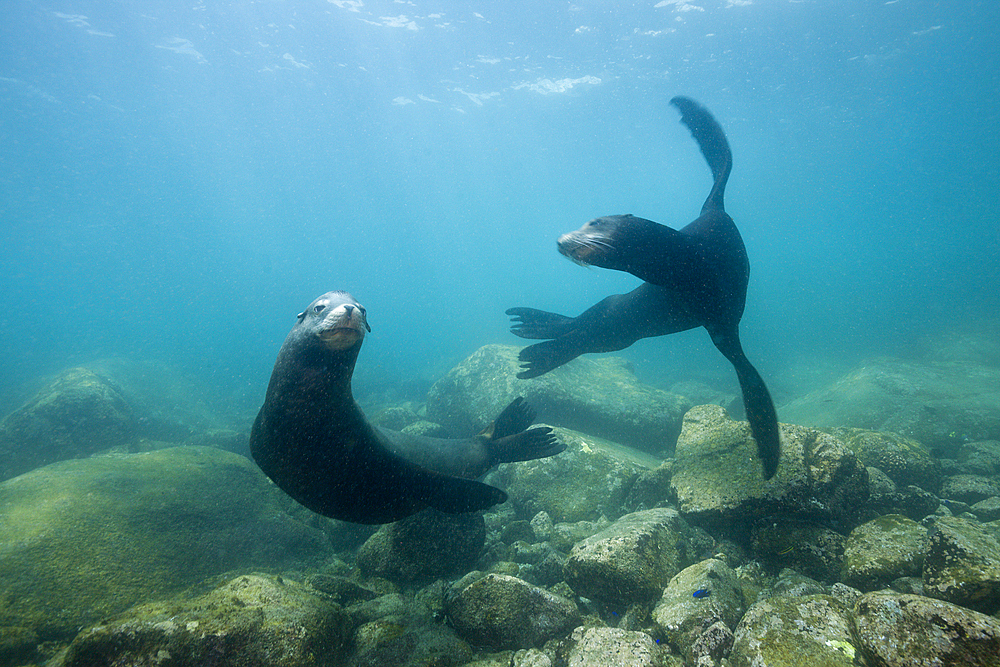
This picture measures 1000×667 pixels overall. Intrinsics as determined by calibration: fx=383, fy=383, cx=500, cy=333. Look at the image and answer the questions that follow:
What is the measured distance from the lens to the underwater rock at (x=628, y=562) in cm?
265

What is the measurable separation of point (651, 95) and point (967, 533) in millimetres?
33231

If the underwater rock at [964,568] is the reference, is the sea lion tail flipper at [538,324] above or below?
above

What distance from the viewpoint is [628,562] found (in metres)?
2.69

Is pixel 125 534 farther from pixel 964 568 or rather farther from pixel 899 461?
pixel 899 461

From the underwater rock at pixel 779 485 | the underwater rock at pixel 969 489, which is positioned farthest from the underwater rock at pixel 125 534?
the underwater rock at pixel 969 489

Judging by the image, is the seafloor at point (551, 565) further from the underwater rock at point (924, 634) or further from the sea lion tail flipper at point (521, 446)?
the sea lion tail flipper at point (521, 446)

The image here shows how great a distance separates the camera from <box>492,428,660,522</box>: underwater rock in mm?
4562

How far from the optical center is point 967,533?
219cm

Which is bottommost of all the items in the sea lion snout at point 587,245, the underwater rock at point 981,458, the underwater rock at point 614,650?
the underwater rock at point 614,650

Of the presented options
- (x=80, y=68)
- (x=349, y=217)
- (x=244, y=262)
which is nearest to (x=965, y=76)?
(x=80, y=68)

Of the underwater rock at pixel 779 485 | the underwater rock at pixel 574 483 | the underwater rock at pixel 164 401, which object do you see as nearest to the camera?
the underwater rock at pixel 779 485

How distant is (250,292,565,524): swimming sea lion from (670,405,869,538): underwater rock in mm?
1902

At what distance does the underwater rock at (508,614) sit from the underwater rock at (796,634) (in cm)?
100

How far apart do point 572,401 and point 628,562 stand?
5.20 metres
